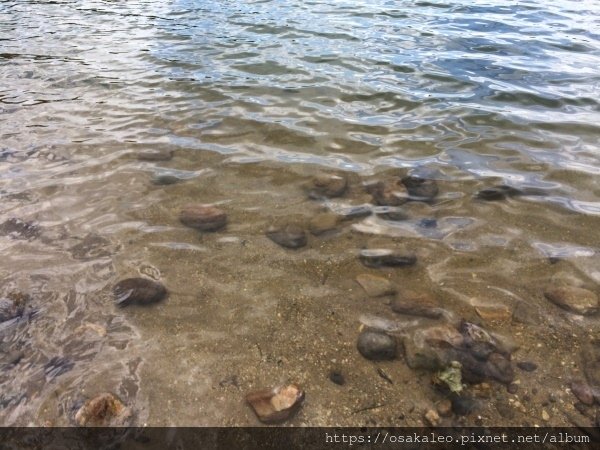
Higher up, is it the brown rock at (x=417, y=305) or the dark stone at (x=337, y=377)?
the brown rock at (x=417, y=305)

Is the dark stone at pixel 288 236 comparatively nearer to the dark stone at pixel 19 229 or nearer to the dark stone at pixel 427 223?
the dark stone at pixel 427 223

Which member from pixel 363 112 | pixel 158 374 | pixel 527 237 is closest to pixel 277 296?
pixel 158 374

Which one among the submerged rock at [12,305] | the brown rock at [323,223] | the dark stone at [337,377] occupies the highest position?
the brown rock at [323,223]

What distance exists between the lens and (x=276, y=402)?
2691 mm

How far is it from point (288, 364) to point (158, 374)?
96 cm

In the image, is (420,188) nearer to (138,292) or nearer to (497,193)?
(497,193)

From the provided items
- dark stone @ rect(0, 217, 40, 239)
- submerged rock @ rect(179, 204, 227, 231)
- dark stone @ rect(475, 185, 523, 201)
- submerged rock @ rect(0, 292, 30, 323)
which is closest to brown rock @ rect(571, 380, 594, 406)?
dark stone @ rect(475, 185, 523, 201)

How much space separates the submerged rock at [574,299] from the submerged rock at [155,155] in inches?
197

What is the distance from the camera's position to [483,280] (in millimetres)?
3713

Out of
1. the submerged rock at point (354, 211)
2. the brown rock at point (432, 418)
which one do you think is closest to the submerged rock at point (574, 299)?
the brown rock at point (432, 418)

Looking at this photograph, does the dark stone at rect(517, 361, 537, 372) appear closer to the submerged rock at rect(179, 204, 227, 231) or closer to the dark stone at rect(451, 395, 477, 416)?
the dark stone at rect(451, 395, 477, 416)

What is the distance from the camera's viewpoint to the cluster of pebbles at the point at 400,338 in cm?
267

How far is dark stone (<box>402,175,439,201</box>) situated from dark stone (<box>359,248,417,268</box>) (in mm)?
1064

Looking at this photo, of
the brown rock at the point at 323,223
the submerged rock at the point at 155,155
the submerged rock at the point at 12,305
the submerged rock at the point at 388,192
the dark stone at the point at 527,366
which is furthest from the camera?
the submerged rock at the point at 155,155
